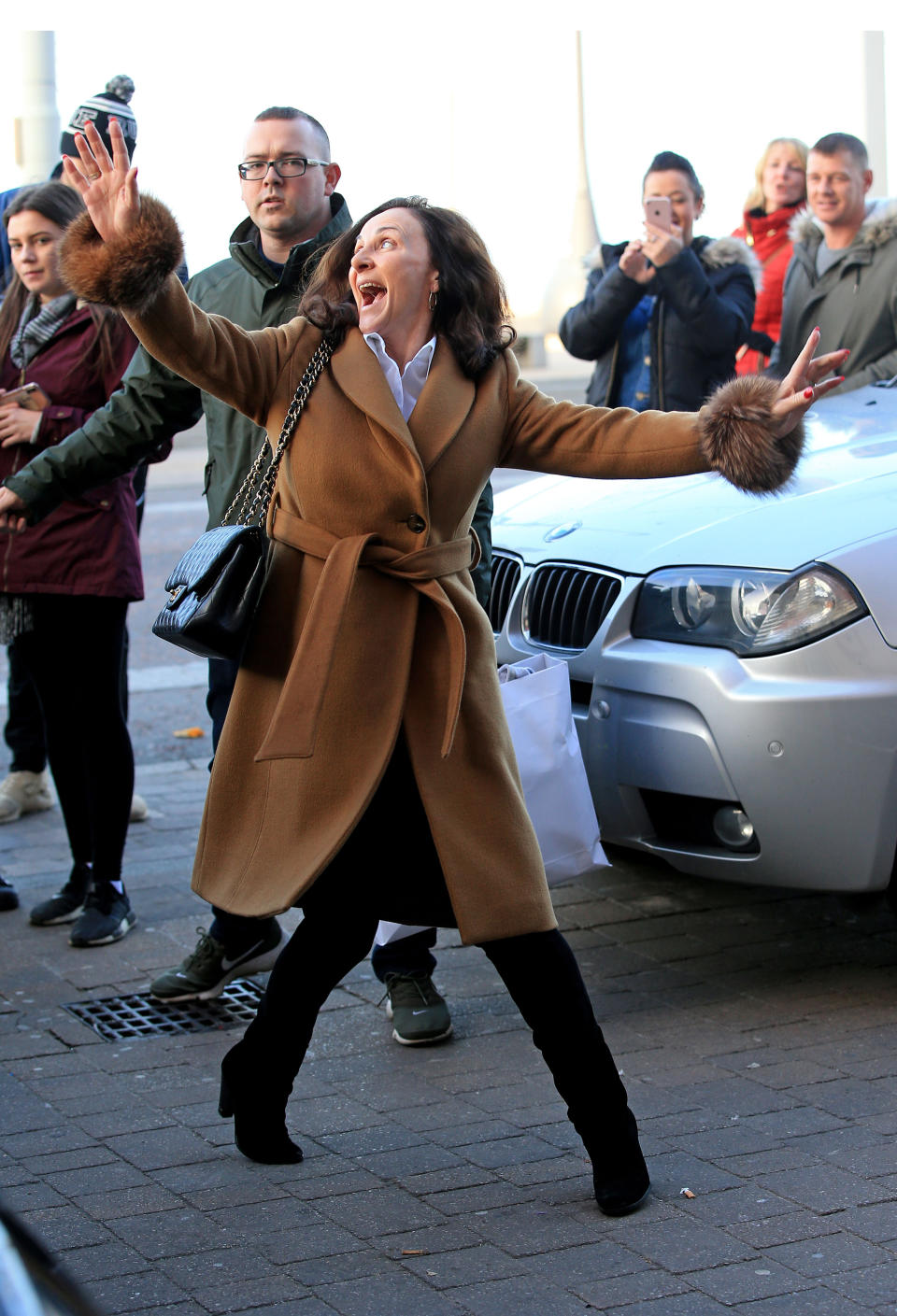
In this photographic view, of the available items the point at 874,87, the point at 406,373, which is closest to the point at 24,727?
the point at 406,373

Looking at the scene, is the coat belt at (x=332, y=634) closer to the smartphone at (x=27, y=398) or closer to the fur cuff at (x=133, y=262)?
the fur cuff at (x=133, y=262)

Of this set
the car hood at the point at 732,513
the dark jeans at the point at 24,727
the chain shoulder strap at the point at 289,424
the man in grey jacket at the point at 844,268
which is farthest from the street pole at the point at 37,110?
the chain shoulder strap at the point at 289,424

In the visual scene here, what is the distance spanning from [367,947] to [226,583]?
81 cm

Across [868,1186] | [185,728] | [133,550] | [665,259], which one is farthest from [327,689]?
[185,728]

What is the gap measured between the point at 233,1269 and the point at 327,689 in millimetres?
1076

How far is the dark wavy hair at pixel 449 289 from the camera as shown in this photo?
3.39 meters

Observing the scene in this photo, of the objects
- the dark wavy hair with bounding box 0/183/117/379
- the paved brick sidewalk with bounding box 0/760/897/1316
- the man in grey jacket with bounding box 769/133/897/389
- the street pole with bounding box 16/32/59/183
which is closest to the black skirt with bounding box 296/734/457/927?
the paved brick sidewalk with bounding box 0/760/897/1316

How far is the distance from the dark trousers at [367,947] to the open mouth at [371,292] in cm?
88

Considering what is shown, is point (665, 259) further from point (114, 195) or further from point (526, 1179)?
point (526, 1179)

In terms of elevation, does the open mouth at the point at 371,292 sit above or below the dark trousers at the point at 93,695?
above

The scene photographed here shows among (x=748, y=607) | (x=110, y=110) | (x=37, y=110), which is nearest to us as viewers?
(x=748, y=607)

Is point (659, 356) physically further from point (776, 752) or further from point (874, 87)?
point (874, 87)

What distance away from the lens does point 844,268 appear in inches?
250

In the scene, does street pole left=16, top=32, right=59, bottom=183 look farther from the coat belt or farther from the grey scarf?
the coat belt
